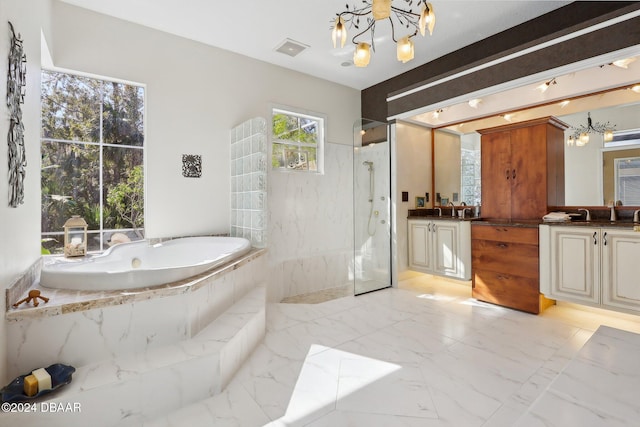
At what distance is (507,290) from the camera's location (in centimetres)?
317

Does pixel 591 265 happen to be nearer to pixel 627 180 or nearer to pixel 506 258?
pixel 506 258

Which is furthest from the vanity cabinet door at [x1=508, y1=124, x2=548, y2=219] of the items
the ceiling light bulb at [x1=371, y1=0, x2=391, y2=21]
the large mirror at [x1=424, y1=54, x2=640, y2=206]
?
the ceiling light bulb at [x1=371, y1=0, x2=391, y2=21]

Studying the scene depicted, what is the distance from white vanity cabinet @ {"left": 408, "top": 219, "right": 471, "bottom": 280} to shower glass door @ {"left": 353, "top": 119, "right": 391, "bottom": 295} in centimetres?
37

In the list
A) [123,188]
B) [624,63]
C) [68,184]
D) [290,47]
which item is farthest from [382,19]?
[68,184]

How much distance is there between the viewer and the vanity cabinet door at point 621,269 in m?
2.39

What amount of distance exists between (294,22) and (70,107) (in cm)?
225

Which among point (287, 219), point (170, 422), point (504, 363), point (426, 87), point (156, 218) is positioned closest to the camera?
point (170, 422)

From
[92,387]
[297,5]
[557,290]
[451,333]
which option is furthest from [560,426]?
[297,5]

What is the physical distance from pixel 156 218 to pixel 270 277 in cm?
144

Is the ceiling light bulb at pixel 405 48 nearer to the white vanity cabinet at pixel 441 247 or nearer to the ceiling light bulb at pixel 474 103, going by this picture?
the ceiling light bulb at pixel 474 103

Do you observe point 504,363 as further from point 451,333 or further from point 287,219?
point 287,219

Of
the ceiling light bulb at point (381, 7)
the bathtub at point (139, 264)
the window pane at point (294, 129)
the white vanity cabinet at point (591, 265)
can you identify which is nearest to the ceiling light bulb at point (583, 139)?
the white vanity cabinet at point (591, 265)

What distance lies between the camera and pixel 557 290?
2.82 m

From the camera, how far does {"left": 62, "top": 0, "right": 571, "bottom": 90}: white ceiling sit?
2734 mm
